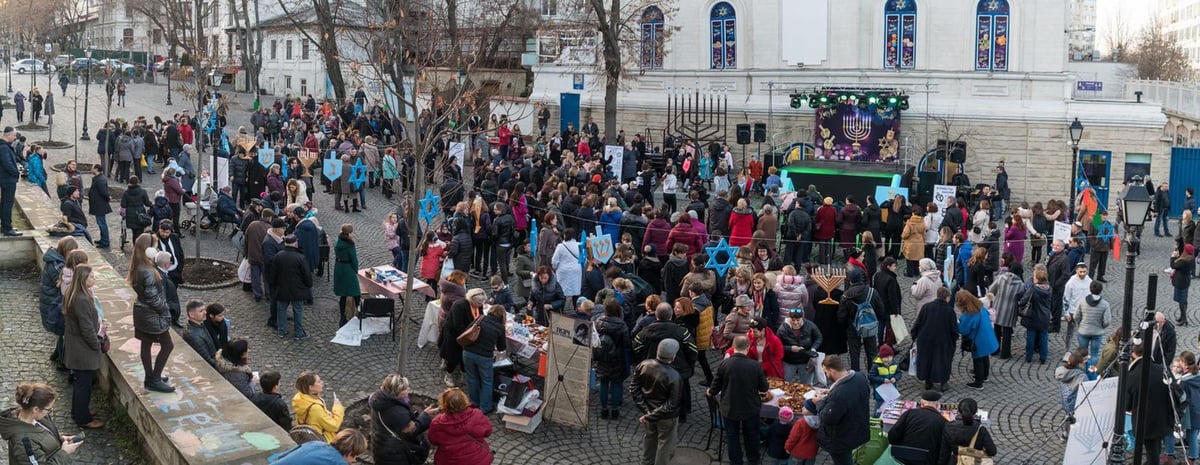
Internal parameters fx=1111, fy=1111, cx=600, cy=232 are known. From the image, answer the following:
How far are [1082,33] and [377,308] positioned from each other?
132m

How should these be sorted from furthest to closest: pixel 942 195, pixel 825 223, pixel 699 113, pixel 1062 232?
pixel 699 113 → pixel 942 195 → pixel 825 223 → pixel 1062 232

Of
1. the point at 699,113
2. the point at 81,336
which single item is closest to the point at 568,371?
the point at 81,336

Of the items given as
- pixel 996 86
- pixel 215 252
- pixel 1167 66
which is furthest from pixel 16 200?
pixel 1167 66

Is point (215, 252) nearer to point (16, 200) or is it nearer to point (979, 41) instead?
point (16, 200)

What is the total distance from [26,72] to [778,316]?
2333 inches

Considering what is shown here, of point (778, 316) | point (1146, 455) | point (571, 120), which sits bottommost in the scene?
point (1146, 455)

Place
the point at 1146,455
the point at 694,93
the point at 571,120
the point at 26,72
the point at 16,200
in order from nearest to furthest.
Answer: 1. the point at 1146,455
2. the point at 16,200
3. the point at 694,93
4. the point at 571,120
5. the point at 26,72

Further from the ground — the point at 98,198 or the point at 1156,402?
the point at 98,198

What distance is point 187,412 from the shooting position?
30.6 ft

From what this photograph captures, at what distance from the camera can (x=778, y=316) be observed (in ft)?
44.9

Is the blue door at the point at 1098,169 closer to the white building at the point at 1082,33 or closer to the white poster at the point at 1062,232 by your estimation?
the white building at the point at 1082,33

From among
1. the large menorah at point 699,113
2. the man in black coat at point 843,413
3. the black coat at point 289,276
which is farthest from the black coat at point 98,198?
the large menorah at point 699,113

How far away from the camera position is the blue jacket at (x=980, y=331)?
13133 millimetres

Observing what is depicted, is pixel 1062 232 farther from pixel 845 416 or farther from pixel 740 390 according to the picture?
pixel 740 390
